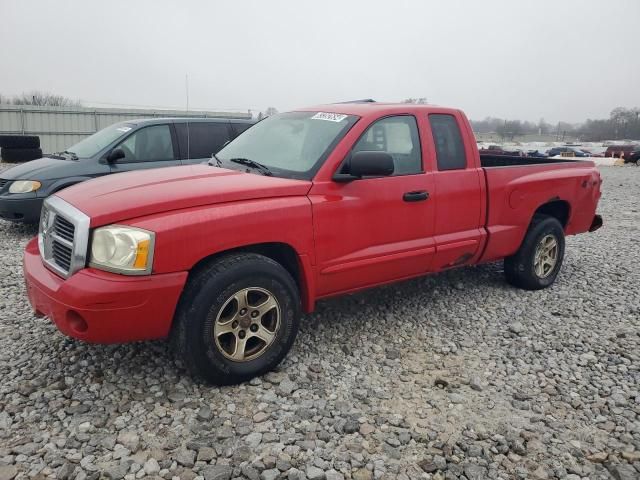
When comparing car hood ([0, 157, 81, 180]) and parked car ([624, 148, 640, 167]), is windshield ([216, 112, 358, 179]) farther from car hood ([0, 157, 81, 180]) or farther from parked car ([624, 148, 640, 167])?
parked car ([624, 148, 640, 167])

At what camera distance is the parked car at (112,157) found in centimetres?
670

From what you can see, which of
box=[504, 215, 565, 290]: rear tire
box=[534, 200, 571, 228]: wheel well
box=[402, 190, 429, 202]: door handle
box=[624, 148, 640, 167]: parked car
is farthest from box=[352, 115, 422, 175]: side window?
box=[624, 148, 640, 167]: parked car

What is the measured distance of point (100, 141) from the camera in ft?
23.9

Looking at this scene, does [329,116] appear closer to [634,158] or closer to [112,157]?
[112,157]

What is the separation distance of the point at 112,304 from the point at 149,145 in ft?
16.7

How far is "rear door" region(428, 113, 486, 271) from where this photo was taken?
162 inches

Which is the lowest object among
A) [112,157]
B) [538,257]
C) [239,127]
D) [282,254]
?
[538,257]

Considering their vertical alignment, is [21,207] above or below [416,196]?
below

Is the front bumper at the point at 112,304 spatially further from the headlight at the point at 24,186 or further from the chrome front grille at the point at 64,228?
the headlight at the point at 24,186

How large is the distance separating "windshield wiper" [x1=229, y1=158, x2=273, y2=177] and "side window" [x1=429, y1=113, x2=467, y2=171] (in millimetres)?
1465

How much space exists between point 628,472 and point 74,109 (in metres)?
21.7

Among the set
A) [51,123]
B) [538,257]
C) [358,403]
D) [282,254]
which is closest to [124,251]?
[282,254]

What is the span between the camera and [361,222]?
359 cm

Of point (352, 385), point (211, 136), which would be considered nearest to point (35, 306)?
point (352, 385)
